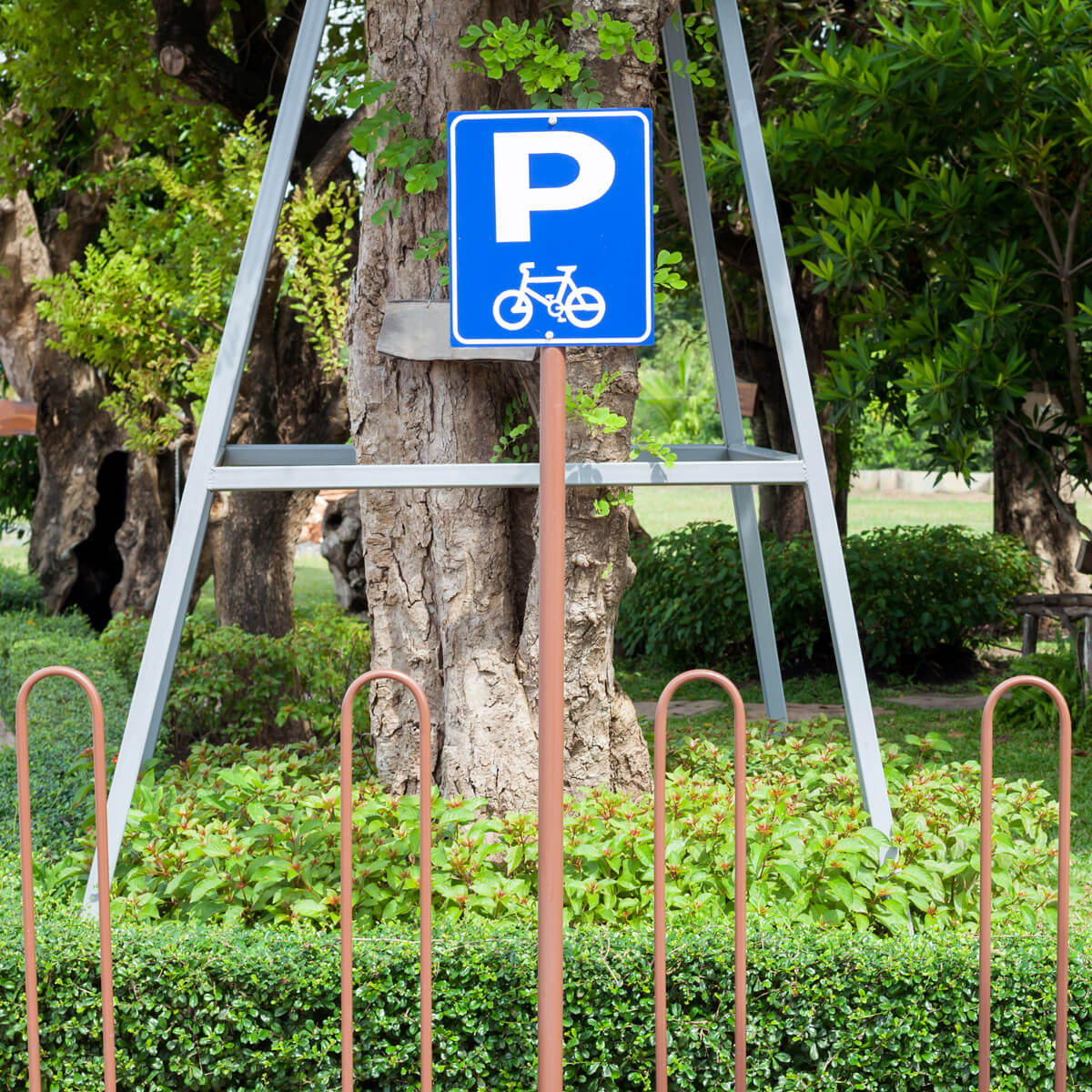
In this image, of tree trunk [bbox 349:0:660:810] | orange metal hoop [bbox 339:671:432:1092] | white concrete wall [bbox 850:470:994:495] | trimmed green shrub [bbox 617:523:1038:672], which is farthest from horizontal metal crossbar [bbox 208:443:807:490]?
white concrete wall [bbox 850:470:994:495]

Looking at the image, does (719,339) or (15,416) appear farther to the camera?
(15,416)

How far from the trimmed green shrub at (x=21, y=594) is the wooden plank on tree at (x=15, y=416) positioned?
167 cm

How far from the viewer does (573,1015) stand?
3.00 meters

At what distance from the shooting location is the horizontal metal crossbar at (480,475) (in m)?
3.51

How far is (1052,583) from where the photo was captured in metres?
11.3

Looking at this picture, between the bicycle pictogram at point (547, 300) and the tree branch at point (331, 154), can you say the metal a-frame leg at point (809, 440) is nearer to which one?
the bicycle pictogram at point (547, 300)

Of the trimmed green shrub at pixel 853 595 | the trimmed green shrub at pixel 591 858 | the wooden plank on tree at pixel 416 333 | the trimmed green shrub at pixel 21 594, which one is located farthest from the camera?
the trimmed green shrub at pixel 21 594

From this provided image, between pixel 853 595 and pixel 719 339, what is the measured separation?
5142 mm

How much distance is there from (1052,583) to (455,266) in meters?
10.2

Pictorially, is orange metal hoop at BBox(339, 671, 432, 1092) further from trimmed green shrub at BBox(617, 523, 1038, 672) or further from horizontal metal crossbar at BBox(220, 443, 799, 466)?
trimmed green shrub at BBox(617, 523, 1038, 672)

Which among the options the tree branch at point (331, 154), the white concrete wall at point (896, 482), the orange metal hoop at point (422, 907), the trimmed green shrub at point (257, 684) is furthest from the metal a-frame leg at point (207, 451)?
the white concrete wall at point (896, 482)

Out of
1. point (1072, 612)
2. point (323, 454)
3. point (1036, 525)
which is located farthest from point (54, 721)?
point (1036, 525)

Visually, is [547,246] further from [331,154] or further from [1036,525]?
[1036,525]

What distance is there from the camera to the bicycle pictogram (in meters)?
2.54
